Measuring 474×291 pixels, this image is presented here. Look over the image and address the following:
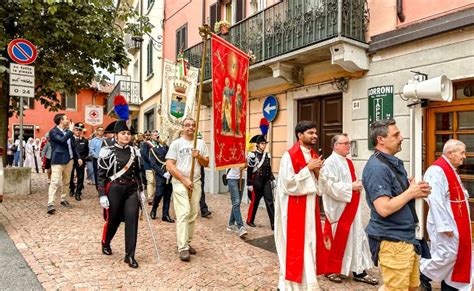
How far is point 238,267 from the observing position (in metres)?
4.94

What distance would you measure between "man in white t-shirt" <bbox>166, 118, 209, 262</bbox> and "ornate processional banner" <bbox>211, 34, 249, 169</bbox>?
397mm

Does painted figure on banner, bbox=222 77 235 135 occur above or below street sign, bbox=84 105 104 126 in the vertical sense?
below

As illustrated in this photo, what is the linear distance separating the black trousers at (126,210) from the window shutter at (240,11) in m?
8.07

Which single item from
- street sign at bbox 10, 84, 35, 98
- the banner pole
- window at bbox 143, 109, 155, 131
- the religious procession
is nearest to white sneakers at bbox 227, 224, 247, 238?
the religious procession

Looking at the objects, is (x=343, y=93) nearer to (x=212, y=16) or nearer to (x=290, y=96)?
(x=290, y=96)

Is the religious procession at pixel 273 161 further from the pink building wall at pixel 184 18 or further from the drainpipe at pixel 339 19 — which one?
the pink building wall at pixel 184 18

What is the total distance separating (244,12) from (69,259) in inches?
347

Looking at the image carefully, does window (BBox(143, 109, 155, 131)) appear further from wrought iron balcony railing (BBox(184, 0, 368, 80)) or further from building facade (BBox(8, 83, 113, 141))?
wrought iron balcony railing (BBox(184, 0, 368, 80))

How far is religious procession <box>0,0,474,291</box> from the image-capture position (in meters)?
3.80

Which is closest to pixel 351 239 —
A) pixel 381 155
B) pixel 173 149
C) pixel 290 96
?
pixel 381 155

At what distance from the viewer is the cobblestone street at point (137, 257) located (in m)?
4.33

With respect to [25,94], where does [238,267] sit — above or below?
below

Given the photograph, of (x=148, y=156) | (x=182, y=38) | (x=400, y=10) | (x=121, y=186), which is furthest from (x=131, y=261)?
(x=182, y=38)

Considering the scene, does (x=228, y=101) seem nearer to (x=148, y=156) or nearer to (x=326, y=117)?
(x=148, y=156)
